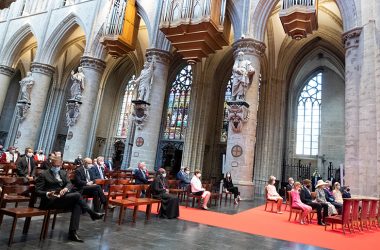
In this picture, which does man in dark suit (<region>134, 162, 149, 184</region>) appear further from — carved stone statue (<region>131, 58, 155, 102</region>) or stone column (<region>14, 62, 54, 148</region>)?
stone column (<region>14, 62, 54, 148</region>)

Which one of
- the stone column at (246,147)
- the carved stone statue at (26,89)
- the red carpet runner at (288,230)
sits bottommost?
the red carpet runner at (288,230)

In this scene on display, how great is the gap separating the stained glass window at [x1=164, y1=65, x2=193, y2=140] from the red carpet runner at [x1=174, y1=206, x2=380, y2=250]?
1382 cm

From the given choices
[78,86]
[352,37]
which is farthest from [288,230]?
[78,86]

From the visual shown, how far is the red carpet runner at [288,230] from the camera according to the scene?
5.50m

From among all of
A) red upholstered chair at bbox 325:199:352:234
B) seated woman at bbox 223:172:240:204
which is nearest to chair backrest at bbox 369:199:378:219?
red upholstered chair at bbox 325:199:352:234

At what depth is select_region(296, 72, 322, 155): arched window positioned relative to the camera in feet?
67.7

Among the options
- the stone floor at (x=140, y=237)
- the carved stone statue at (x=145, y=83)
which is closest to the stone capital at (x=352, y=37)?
the stone floor at (x=140, y=237)

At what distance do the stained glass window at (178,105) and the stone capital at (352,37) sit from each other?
500 inches

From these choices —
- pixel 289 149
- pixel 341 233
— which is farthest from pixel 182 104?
pixel 341 233

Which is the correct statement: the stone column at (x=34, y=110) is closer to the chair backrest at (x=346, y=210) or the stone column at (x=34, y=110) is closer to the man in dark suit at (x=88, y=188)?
the man in dark suit at (x=88, y=188)

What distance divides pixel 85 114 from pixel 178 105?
25.9ft

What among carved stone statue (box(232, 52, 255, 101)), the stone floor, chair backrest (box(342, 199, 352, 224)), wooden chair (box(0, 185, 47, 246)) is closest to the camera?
wooden chair (box(0, 185, 47, 246))

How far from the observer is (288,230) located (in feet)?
21.0

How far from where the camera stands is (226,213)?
8.09 meters
